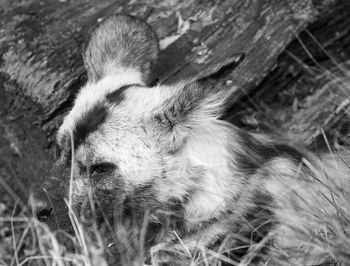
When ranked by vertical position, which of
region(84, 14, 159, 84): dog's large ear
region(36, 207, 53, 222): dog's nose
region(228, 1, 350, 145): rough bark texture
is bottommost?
region(36, 207, 53, 222): dog's nose

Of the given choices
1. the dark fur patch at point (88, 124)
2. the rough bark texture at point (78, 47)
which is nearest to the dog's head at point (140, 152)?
the dark fur patch at point (88, 124)

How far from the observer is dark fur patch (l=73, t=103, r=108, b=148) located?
276 centimetres

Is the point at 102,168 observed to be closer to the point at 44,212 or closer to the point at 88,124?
the point at 88,124

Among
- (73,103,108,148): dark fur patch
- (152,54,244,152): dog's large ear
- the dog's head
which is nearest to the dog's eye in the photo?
the dog's head

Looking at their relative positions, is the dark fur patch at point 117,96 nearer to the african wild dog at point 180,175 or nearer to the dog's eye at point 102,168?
the african wild dog at point 180,175

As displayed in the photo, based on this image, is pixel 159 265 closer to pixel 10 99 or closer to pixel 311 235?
pixel 311 235

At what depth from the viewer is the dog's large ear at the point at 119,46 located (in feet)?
10.5

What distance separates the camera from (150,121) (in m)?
2.75

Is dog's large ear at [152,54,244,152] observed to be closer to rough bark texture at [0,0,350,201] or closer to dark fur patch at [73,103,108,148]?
dark fur patch at [73,103,108,148]

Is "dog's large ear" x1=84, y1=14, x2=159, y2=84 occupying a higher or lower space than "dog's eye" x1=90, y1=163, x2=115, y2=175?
higher

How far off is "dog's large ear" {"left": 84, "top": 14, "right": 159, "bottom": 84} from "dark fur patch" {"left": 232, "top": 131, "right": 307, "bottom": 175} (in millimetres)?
738

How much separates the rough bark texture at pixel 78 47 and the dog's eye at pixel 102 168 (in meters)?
0.71

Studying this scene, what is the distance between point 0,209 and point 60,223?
1234mm

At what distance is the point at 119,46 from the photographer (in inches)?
127
